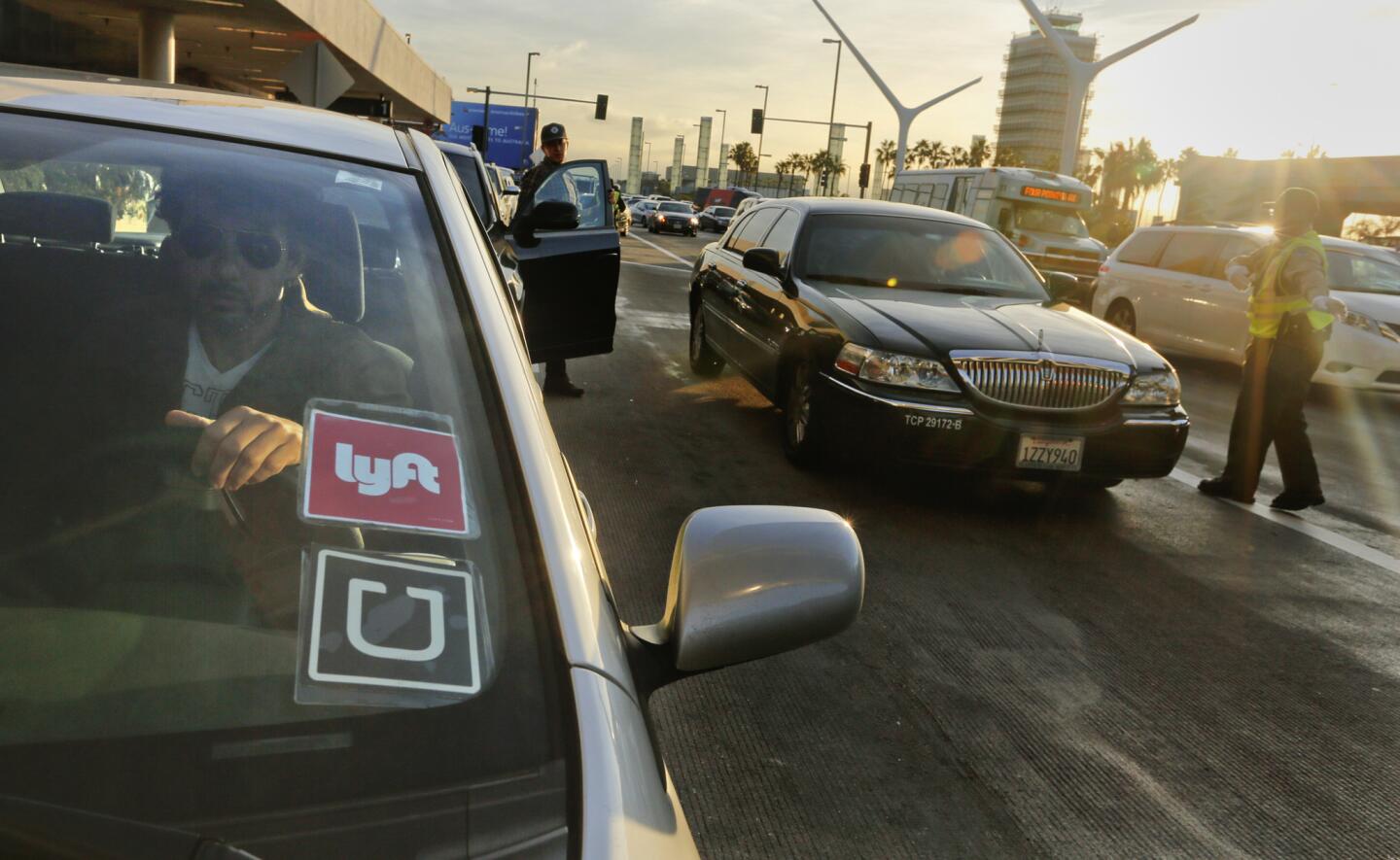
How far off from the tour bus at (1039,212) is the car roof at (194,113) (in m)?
22.0

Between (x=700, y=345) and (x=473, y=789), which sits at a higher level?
(x=473, y=789)

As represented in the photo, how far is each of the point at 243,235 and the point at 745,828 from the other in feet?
6.40

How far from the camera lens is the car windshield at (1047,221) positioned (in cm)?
2416

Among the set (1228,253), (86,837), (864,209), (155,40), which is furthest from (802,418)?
(155,40)

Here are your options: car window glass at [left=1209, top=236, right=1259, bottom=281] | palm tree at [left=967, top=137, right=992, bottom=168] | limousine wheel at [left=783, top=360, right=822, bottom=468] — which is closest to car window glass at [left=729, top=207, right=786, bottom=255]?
limousine wheel at [left=783, top=360, right=822, bottom=468]

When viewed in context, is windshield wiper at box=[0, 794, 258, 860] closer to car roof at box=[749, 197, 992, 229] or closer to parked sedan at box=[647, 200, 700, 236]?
car roof at box=[749, 197, 992, 229]

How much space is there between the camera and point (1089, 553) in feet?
19.8

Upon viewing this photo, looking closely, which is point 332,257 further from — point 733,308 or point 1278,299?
point 733,308

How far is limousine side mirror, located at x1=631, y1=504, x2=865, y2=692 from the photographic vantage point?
1587 millimetres

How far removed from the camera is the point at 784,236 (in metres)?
8.47

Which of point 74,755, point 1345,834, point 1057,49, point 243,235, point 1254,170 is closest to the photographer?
point 74,755

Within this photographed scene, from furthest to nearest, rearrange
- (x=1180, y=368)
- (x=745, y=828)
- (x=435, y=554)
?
(x=1180, y=368), (x=745, y=828), (x=435, y=554)

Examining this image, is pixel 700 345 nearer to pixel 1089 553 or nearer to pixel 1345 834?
pixel 1089 553

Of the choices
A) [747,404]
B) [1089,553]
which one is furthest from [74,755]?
[747,404]
